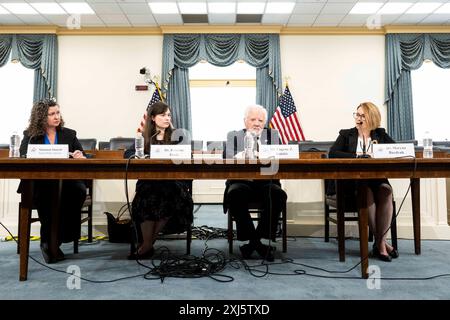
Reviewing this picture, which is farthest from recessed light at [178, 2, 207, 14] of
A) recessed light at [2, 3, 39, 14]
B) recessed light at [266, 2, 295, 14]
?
recessed light at [2, 3, 39, 14]

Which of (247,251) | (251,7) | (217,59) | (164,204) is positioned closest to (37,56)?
(217,59)

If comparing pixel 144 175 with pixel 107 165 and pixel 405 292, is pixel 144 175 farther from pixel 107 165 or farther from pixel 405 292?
pixel 405 292

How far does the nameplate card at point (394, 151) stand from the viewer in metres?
1.66

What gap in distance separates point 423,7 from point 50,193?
18.3 ft

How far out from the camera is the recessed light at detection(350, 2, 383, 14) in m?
4.82

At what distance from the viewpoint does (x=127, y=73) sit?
18.5 ft

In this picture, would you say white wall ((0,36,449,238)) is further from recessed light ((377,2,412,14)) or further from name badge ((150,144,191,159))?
name badge ((150,144,191,159))

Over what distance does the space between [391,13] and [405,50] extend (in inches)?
27.5

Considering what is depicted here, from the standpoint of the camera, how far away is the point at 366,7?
4922mm

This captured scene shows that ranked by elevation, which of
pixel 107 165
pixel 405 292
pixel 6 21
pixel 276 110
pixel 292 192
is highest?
pixel 6 21

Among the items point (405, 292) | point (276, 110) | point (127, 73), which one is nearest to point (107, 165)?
point (405, 292)

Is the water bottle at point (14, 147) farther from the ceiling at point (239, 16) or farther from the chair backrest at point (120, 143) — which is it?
the ceiling at point (239, 16)

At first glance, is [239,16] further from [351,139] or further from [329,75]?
[351,139]
